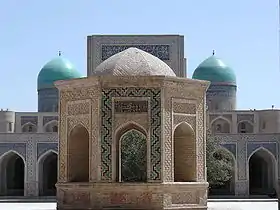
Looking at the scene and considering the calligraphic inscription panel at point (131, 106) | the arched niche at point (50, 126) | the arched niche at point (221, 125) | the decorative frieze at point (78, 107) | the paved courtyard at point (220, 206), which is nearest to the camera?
the calligraphic inscription panel at point (131, 106)

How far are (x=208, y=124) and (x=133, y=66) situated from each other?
1766 cm

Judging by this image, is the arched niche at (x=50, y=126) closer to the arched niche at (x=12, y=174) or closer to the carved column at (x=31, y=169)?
the arched niche at (x=12, y=174)

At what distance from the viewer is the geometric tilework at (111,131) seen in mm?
10961

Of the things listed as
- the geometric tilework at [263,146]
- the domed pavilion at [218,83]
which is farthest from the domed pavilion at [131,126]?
the domed pavilion at [218,83]

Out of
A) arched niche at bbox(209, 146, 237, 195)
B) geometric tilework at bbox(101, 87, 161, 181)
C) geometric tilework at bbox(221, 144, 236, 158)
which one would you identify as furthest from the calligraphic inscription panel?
geometric tilework at bbox(221, 144, 236, 158)

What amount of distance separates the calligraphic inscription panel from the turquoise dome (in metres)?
22.6

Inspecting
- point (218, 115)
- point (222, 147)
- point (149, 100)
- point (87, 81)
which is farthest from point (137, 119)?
point (218, 115)

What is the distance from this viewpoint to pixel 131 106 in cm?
1107

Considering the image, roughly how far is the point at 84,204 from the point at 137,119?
168cm

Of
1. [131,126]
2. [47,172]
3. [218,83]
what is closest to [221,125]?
[218,83]

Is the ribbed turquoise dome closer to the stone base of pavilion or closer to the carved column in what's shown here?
the carved column

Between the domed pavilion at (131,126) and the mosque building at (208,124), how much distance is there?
14747mm

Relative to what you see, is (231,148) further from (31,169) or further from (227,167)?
(31,169)

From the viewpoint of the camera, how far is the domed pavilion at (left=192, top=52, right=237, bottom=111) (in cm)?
3356
